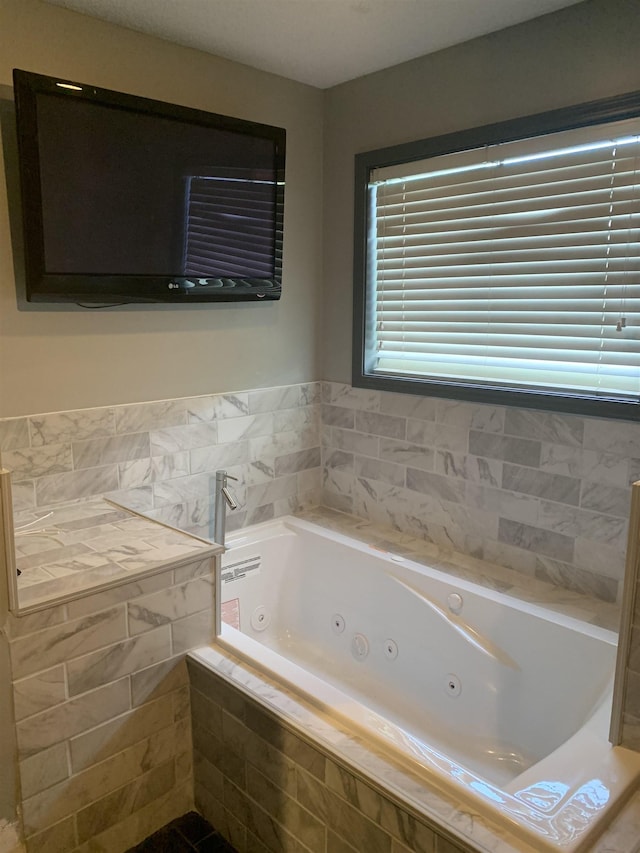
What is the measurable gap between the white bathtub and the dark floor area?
0.55 meters

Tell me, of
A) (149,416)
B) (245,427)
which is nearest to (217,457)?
(245,427)

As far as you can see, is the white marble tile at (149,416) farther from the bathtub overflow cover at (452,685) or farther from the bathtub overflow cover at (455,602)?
the bathtub overflow cover at (452,685)

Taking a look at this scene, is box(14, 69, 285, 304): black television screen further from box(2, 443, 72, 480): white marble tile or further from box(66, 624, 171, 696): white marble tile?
box(66, 624, 171, 696): white marble tile

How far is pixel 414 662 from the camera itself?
2391 millimetres

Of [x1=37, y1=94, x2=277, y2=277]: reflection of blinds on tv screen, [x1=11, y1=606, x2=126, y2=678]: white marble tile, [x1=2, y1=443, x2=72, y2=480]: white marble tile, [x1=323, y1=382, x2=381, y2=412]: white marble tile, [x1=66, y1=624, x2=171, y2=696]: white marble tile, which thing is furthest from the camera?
[x1=323, y1=382, x2=381, y2=412]: white marble tile

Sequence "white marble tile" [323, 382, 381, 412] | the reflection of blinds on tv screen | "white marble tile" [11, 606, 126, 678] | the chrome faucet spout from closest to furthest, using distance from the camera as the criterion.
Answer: "white marble tile" [11, 606, 126, 678], the reflection of blinds on tv screen, the chrome faucet spout, "white marble tile" [323, 382, 381, 412]

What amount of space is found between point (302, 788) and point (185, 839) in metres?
0.57

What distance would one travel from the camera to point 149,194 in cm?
220

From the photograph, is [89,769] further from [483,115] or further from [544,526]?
[483,115]

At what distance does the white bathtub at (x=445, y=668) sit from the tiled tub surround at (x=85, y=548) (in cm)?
34

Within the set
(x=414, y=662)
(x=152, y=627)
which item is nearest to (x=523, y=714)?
(x=414, y=662)

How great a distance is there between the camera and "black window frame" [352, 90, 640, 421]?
2.06m

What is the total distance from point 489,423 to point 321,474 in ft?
3.21

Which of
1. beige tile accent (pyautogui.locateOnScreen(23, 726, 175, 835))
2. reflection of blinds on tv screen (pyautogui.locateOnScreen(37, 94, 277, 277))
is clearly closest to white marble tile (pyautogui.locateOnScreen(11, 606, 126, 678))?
beige tile accent (pyautogui.locateOnScreen(23, 726, 175, 835))
